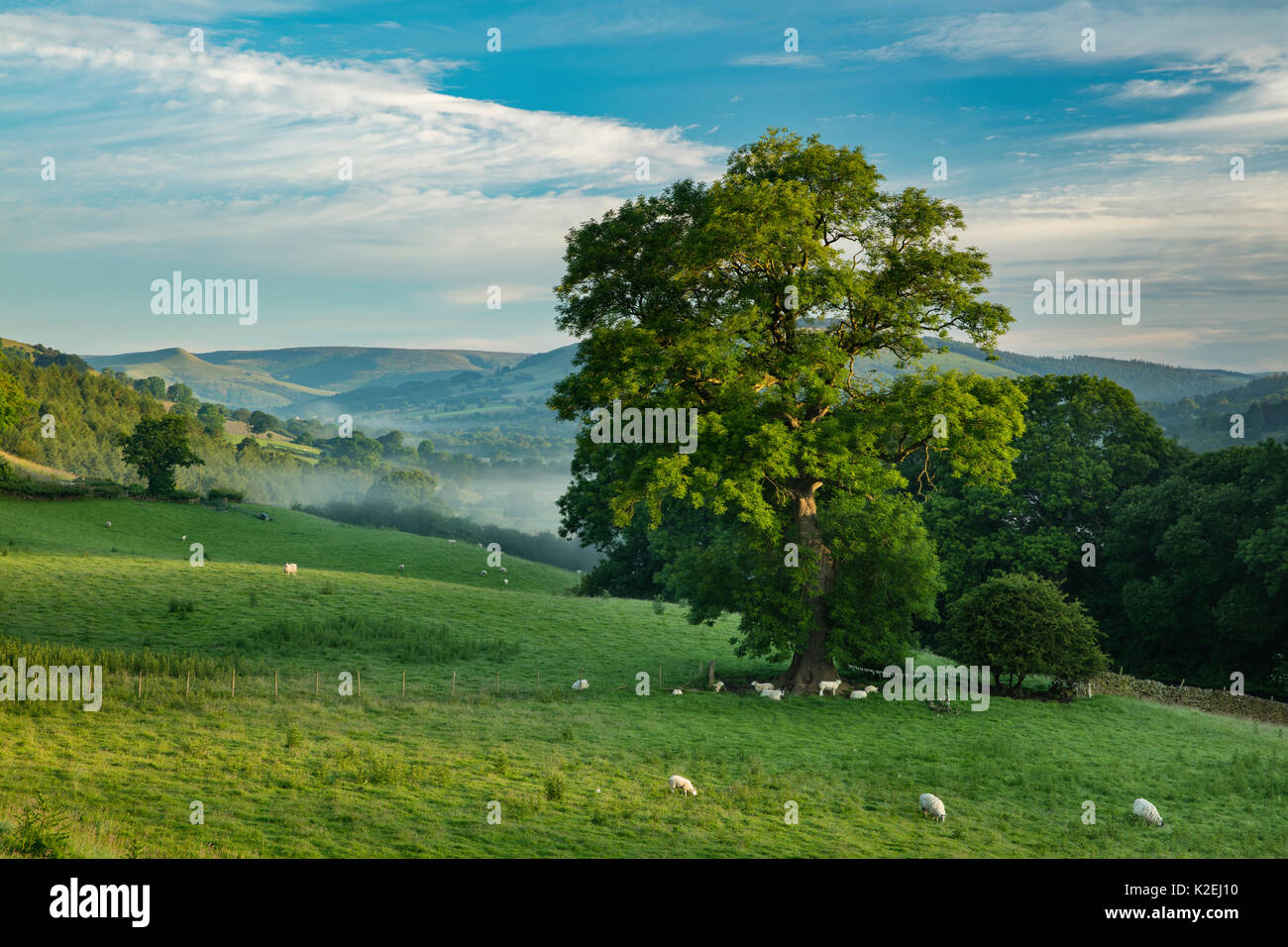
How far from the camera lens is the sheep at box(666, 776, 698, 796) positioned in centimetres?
1950

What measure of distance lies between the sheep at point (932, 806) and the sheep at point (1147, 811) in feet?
15.6

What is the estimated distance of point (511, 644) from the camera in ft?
138

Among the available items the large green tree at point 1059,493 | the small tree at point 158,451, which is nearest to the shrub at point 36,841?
the large green tree at point 1059,493

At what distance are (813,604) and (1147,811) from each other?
1475 cm

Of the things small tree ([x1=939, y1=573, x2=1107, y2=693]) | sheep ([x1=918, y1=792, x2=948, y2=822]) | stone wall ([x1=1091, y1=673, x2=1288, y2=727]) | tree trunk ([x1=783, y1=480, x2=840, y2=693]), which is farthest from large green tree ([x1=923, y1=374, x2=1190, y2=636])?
sheep ([x1=918, y1=792, x2=948, y2=822])

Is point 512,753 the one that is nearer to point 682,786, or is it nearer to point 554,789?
point 554,789

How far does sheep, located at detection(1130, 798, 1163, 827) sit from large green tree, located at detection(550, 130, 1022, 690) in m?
13.2

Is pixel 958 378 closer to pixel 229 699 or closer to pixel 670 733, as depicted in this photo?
pixel 670 733

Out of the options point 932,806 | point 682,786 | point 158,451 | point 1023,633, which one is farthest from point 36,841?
point 158,451

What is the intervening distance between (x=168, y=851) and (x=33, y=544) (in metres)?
55.6

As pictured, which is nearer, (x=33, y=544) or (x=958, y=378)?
(x=958, y=378)

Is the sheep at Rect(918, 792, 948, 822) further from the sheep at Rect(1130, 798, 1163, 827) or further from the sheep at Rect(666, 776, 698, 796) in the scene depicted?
the sheep at Rect(666, 776, 698, 796)
